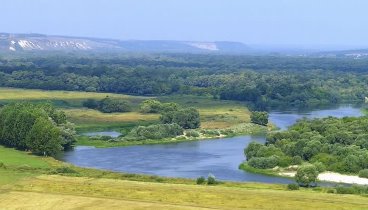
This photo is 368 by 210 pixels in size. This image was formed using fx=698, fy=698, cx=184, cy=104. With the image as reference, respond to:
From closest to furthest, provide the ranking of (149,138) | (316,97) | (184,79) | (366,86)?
(149,138), (316,97), (366,86), (184,79)

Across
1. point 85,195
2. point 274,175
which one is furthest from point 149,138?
point 85,195

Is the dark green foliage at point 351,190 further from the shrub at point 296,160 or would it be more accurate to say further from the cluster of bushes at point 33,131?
the cluster of bushes at point 33,131

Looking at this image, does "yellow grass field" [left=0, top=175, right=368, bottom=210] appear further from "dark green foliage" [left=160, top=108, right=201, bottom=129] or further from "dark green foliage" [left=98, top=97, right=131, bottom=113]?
"dark green foliage" [left=98, top=97, right=131, bottom=113]

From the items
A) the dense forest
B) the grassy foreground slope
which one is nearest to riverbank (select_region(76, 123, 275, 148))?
the grassy foreground slope

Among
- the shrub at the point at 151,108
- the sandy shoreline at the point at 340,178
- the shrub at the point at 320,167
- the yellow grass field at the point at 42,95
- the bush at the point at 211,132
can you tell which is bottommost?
the yellow grass field at the point at 42,95

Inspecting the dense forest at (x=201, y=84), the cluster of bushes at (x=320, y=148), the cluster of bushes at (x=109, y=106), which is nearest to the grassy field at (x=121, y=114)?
the cluster of bushes at (x=109, y=106)

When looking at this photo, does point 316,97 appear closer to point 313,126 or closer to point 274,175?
point 313,126
